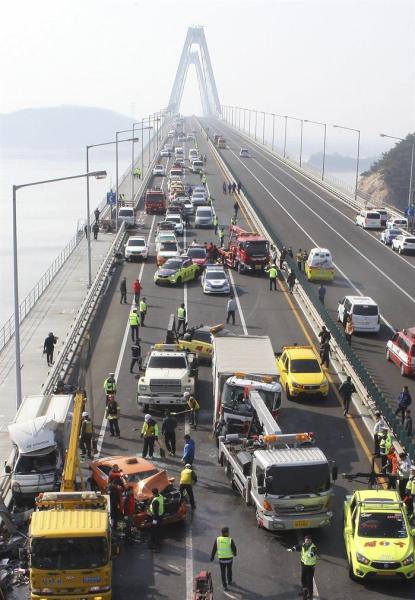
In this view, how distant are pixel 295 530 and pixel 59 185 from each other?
18068 centimetres

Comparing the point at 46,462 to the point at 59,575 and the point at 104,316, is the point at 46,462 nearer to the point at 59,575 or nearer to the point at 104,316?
the point at 59,575

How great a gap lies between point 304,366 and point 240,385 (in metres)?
5.94

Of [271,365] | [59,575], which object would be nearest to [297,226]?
[271,365]

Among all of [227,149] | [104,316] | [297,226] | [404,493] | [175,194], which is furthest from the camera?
[227,149]

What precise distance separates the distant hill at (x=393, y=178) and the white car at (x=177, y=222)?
8922 cm

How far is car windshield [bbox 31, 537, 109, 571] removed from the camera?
15922mm

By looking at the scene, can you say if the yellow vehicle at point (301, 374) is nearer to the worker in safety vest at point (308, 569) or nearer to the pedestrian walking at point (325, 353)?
the pedestrian walking at point (325, 353)

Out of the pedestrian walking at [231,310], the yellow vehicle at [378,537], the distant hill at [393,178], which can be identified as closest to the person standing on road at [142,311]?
the pedestrian walking at [231,310]

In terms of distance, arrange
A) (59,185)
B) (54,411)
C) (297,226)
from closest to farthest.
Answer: (54,411) < (297,226) < (59,185)

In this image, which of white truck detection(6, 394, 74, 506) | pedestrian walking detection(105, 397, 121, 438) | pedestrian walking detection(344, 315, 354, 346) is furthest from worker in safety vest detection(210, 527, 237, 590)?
pedestrian walking detection(344, 315, 354, 346)

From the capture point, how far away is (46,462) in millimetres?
21469

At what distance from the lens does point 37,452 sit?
21.4 m

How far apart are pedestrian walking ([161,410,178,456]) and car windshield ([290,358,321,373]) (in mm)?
6912

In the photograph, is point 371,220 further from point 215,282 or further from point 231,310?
point 231,310
